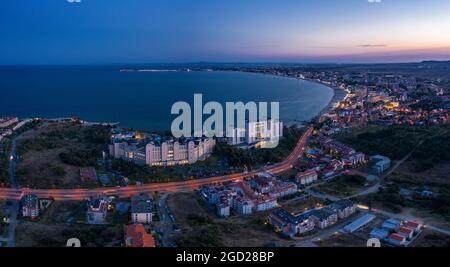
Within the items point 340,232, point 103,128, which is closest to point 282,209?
point 340,232

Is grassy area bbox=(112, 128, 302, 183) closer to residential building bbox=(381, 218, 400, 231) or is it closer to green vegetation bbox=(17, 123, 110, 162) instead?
green vegetation bbox=(17, 123, 110, 162)

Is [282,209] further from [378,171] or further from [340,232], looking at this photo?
[378,171]

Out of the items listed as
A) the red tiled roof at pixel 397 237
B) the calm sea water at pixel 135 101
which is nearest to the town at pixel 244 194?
the red tiled roof at pixel 397 237

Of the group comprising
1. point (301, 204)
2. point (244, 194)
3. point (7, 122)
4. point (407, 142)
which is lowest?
point (301, 204)

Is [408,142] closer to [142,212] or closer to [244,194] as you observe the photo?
[244,194]

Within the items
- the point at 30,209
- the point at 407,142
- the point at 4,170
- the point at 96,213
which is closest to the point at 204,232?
the point at 96,213

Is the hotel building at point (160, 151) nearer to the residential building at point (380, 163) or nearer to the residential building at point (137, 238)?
the residential building at point (137, 238)
